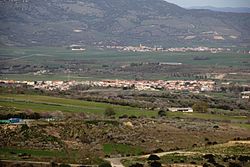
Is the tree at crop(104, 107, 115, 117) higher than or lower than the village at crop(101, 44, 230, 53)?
lower

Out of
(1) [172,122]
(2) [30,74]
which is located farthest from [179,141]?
(2) [30,74]

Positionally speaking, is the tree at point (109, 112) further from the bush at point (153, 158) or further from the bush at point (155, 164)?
the bush at point (155, 164)

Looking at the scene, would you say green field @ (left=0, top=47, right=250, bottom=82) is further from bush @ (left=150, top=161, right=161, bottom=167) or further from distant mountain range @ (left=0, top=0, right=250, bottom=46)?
bush @ (left=150, top=161, right=161, bottom=167)

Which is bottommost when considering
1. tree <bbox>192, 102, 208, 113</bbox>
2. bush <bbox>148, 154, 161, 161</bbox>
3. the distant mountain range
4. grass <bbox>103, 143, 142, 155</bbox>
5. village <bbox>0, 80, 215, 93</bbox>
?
village <bbox>0, 80, 215, 93</bbox>

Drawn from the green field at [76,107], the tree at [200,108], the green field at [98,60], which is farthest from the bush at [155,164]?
the green field at [98,60]

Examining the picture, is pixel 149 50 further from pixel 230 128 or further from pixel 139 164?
pixel 139 164

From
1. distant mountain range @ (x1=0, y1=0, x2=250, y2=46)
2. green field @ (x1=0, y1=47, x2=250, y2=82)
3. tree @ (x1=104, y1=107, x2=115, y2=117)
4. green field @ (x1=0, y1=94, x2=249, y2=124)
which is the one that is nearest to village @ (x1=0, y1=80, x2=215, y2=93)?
green field @ (x1=0, y1=47, x2=250, y2=82)

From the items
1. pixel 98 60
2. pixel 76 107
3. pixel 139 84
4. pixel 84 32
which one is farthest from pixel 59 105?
pixel 84 32

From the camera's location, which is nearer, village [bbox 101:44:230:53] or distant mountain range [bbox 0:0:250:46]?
village [bbox 101:44:230:53]
